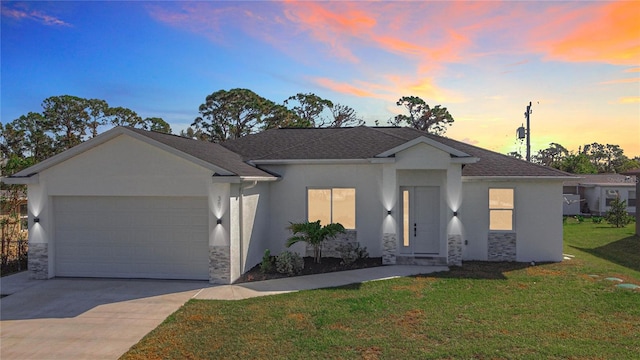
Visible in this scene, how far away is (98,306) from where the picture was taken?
27.9ft

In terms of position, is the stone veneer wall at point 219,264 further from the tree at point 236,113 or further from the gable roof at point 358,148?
the tree at point 236,113

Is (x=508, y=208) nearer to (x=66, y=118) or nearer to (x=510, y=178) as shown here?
(x=510, y=178)

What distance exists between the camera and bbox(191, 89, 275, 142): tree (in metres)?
39.4

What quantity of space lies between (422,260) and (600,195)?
26.7 m

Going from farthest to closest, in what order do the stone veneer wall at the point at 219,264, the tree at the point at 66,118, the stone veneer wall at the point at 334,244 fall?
the tree at the point at 66,118, the stone veneer wall at the point at 334,244, the stone veneer wall at the point at 219,264

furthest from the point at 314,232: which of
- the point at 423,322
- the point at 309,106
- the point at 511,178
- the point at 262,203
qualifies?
the point at 309,106

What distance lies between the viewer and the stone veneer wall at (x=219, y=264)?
10.3 m

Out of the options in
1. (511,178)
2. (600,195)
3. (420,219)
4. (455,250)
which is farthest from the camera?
(600,195)

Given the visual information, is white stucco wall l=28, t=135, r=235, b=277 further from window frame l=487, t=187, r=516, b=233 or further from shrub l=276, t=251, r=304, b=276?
window frame l=487, t=187, r=516, b=233

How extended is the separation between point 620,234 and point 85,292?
2461cm

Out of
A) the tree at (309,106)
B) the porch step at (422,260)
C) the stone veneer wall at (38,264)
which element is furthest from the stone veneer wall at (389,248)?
the tree at (309,106)

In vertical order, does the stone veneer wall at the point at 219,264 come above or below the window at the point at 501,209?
below

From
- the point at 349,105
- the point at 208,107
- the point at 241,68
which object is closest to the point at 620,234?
the point at 241,68

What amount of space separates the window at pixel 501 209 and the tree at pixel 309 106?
29.1 m
